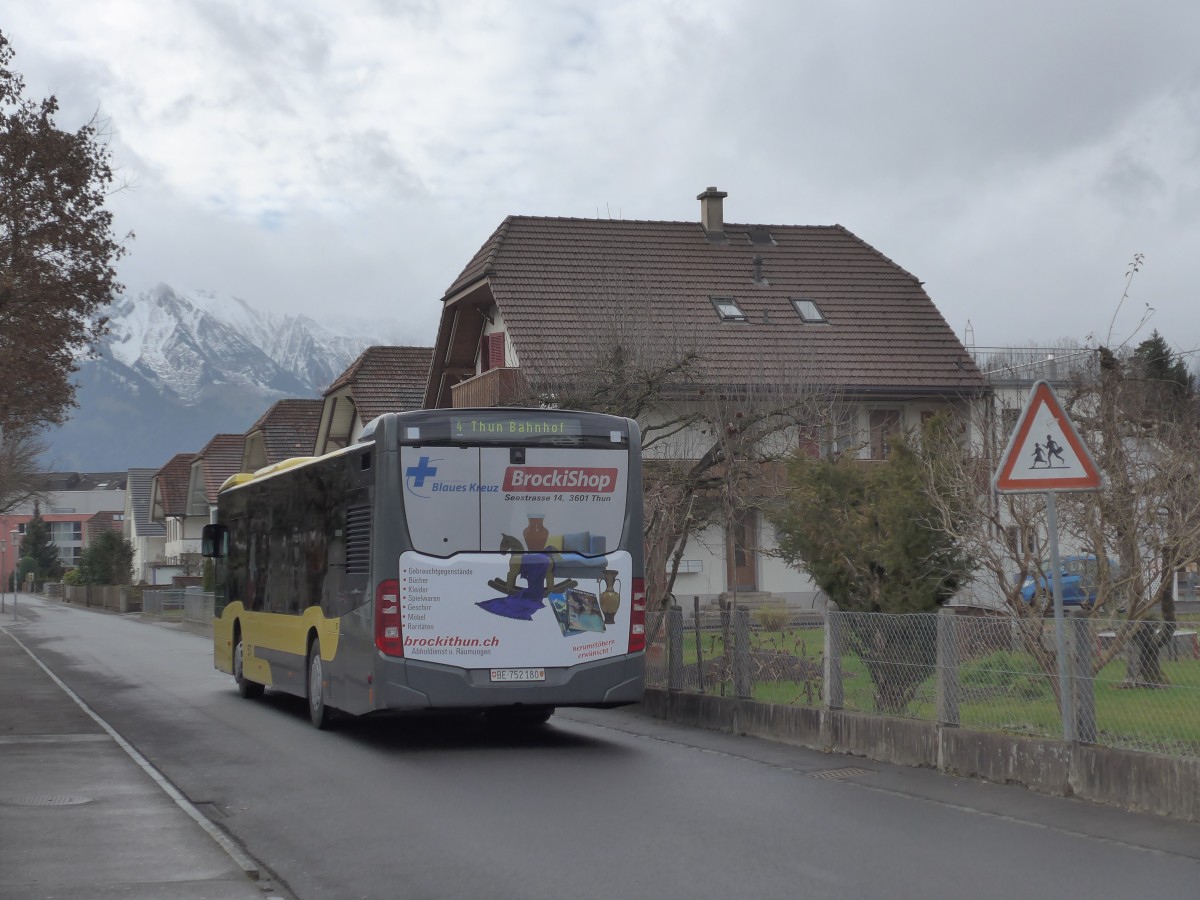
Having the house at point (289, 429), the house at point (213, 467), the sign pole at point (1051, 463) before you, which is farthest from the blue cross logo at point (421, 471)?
the house at point (213, 467)

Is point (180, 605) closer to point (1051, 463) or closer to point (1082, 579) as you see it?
point (1082, 579)

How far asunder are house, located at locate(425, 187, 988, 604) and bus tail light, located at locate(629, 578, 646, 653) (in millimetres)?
18548

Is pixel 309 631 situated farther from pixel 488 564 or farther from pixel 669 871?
pixel 669 871

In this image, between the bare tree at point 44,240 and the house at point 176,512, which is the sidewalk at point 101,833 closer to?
the bare tree at point 44,240

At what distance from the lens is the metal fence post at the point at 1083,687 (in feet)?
34.0

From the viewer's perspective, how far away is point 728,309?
41.2 metres

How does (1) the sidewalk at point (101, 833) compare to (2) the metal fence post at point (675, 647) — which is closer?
(1) the sidewalk at point (101, 833)

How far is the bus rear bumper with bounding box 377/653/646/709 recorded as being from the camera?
13.8 meters

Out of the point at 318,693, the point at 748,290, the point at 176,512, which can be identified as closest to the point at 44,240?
the point at 318,693

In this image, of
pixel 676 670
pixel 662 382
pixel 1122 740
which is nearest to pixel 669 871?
pixel 1122 740

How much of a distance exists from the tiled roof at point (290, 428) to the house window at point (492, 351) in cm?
2515

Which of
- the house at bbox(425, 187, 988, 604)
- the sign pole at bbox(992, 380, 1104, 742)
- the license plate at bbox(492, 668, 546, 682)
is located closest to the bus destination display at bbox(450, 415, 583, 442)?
the license plate at bbox(492, 668, 546, 682)

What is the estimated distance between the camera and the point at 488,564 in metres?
14.2

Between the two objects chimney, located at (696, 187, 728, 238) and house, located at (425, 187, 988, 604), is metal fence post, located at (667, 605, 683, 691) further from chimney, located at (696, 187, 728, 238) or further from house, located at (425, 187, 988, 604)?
chimney, located at (696, 187, 728, 238)
